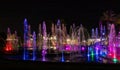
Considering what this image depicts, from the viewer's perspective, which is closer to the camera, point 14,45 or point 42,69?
point 42,69

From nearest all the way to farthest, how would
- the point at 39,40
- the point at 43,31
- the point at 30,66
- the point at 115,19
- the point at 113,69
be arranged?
the point at 113,69
the point at 30,66
the point at 43,31
the point at 39,40
the point at 115,19

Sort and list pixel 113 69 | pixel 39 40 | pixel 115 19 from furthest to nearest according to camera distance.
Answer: pixel 115 19
pixel 39 40
pixel 113 69

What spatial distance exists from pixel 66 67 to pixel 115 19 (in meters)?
35.6

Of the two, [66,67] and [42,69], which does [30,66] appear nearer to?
[42,69]

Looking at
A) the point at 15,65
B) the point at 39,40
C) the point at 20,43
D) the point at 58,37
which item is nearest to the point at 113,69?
the point at 15,65

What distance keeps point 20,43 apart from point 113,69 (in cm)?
3535

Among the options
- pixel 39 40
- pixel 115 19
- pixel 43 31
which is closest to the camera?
pixel 43 31

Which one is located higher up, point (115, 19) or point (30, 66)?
point (115, 19)

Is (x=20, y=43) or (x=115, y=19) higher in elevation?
(x=115, y=19)

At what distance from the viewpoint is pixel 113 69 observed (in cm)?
1312

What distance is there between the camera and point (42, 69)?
1355 centimetres

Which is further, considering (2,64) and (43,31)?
(43,31)

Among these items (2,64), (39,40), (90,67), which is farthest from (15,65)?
(39,40)

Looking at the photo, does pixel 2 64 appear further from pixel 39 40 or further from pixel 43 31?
pixel 39 40
